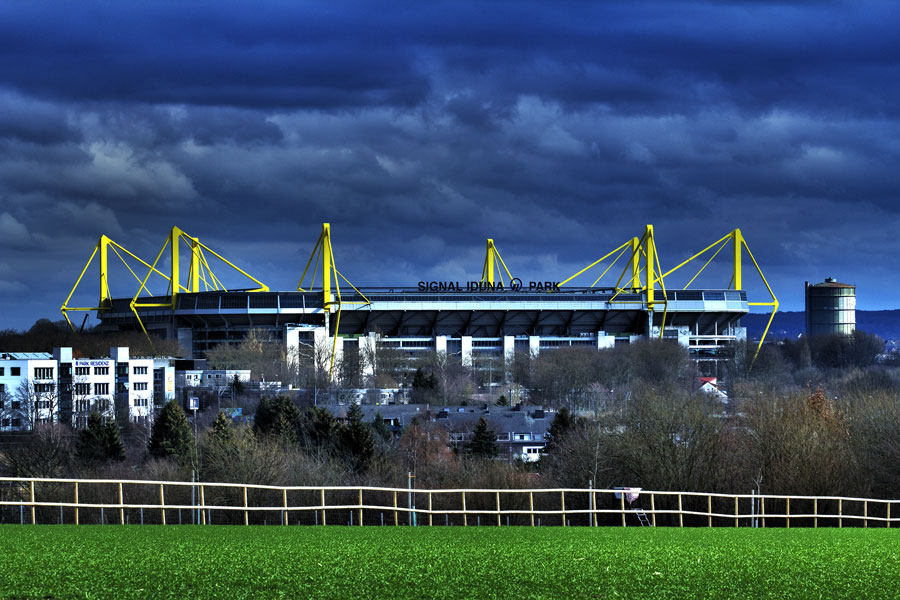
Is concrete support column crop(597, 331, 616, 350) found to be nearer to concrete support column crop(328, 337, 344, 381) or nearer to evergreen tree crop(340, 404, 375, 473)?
concrete support column crop(328, 337, 344, 381)

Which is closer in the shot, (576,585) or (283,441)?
(576,585)

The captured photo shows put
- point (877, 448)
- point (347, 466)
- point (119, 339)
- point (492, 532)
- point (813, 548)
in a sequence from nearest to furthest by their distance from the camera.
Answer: point (813, 548)
point (492, 532)
point (877, 448)
point (347, 466)
point (119, 339)

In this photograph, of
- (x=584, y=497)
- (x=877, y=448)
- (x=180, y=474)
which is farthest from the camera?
(x=180, y=474)

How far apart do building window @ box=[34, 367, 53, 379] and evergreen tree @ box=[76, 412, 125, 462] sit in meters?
25.3

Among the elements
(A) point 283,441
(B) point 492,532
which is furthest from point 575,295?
(B) point 492,532

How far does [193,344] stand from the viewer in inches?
5290

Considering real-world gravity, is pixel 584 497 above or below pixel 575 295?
below

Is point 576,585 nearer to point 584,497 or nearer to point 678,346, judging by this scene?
point 584,497

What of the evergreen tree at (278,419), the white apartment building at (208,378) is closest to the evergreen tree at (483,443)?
the evergreen tree at (278,419)

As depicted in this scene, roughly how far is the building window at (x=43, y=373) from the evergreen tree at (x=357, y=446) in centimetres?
3340

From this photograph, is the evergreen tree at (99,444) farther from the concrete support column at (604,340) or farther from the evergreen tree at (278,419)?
the concrete support column at (604,340)

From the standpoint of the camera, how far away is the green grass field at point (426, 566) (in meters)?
14.0

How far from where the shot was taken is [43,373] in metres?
82.6

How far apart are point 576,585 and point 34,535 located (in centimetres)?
930
